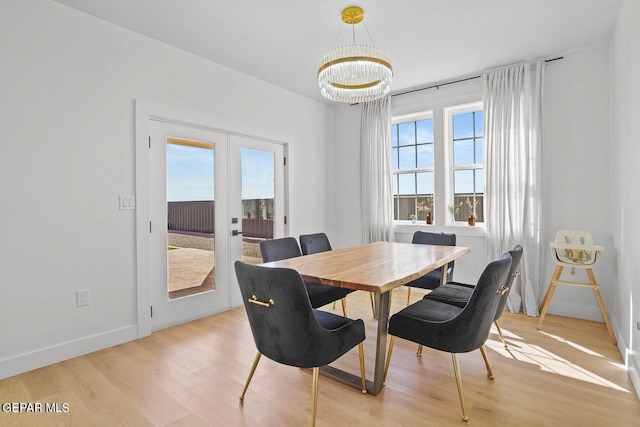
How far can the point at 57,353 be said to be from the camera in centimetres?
250

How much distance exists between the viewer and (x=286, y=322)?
61.8 inches

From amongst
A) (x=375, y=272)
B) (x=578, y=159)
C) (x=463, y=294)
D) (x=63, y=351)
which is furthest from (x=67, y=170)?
(x=578, y=159)

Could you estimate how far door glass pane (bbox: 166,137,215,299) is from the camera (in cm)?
329

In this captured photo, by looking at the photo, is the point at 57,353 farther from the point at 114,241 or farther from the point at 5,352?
the point at 114,241

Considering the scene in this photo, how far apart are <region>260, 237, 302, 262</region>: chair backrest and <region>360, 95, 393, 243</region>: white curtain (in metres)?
1.80

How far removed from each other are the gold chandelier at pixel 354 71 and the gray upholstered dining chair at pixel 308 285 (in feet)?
4.52

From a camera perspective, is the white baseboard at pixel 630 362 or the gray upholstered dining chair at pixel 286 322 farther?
the white baseboard at pixel 630 362

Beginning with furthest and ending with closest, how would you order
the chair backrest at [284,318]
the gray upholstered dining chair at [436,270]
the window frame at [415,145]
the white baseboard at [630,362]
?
the window frame at [415,145], the gray upholstered dining chair at [436,270], the white baseboard at [630,362], the chair backrest at [284,318]

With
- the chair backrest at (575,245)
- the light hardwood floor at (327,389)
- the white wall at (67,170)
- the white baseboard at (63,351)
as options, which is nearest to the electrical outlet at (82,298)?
the white wall at (67,170)

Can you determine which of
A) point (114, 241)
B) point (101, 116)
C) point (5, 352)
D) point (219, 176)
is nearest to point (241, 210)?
point (219, 176)

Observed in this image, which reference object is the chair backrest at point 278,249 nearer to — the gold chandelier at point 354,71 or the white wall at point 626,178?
the gold chandelier at point 354,71

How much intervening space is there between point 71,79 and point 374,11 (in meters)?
2.48

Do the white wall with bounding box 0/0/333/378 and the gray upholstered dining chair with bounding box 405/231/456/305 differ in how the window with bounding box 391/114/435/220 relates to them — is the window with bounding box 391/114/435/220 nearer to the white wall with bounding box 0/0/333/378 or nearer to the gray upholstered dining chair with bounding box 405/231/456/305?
the gray upholstered dining chair with bounding box 405/231/456/305

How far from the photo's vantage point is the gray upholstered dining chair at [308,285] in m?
2.70
